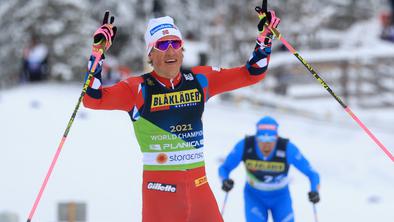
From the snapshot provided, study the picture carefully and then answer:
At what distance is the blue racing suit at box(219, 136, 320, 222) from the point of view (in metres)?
7.70

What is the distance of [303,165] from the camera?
299 inches

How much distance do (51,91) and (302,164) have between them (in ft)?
39.3

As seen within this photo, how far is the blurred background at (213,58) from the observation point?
1602 cm

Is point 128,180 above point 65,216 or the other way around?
above

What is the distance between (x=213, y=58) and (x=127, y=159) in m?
18.1

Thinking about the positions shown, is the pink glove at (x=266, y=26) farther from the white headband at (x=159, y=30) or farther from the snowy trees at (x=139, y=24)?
the snowy trees at (x=139, y=24)

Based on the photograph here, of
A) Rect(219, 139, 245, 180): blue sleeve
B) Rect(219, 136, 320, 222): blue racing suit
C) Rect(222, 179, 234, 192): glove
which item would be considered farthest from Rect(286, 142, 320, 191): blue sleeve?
Rect(222, 179, 234, 192): glove

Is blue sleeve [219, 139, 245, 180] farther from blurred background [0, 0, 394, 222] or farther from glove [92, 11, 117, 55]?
glove [92, 11, 117, 55]

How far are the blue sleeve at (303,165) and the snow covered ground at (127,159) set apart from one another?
2.38m

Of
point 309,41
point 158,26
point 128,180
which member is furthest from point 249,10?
point 158,26

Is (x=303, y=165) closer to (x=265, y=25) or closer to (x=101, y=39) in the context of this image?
(x=265, y=25)

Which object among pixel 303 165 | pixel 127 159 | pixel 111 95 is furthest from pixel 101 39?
pixel 127 159

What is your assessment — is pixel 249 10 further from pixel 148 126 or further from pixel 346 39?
pixel 148 126

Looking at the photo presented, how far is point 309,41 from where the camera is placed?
3394cm
